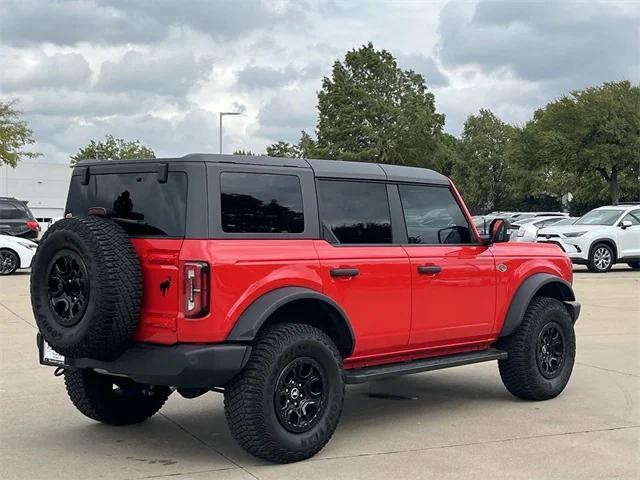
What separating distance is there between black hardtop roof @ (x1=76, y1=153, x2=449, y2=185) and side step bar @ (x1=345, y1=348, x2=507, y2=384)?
135 centimetres

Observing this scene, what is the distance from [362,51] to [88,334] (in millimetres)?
62627

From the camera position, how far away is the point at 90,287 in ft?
16.2

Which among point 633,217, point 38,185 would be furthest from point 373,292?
point 38,185

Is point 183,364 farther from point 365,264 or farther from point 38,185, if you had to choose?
point 38,185

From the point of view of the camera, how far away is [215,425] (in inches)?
244

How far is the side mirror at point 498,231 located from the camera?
6637 millimetres

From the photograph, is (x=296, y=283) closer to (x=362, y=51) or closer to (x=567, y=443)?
(x=567, y=443)

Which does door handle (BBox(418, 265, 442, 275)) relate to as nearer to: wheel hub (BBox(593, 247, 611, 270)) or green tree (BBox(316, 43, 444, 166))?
wheel hub (BBox(593, 247, 611, 270))

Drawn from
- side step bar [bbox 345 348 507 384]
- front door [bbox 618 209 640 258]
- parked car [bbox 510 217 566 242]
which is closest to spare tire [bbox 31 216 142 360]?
side step bar [bbox 345 348 507 384]

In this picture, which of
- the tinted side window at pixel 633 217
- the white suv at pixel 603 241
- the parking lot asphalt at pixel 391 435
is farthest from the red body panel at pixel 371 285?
the tinted side window at pixel 633 217

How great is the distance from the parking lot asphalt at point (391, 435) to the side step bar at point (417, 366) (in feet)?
1.39

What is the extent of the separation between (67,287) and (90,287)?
0.34 metres

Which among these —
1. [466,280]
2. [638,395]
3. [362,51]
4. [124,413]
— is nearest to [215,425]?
[124,413]

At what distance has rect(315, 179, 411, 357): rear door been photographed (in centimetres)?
562
